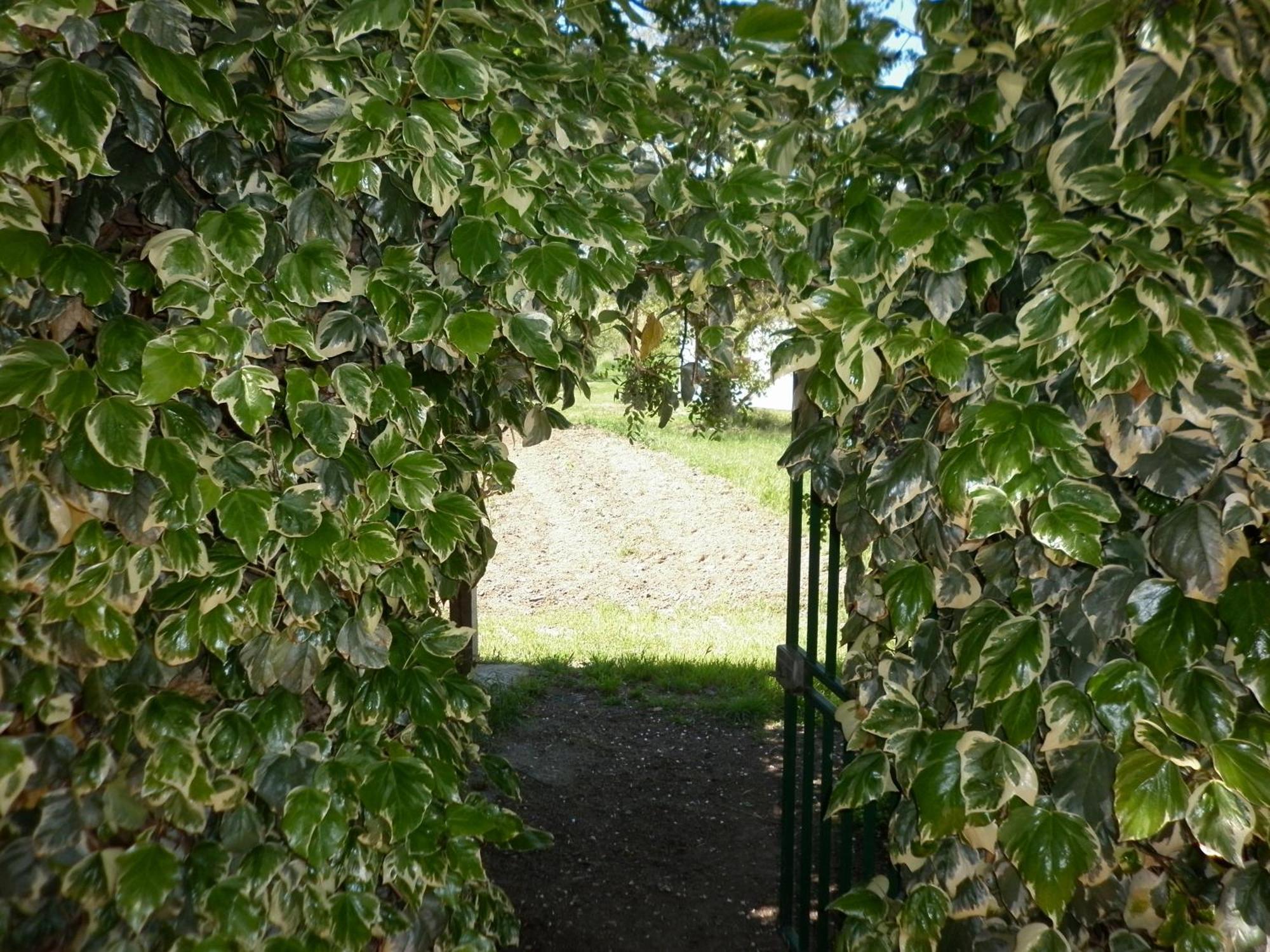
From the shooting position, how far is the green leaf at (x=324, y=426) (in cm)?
128

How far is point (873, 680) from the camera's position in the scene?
5.00 feet

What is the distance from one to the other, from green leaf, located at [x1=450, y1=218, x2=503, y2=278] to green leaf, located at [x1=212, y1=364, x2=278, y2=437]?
29 cm

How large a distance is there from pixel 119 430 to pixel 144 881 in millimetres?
585

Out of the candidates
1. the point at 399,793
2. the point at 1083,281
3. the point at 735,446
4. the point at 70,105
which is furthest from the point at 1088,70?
the point at 735,446

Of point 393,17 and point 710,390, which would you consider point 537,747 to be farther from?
point 393,17

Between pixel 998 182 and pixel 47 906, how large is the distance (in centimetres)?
158

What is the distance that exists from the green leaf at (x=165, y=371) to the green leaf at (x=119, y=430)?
30mm

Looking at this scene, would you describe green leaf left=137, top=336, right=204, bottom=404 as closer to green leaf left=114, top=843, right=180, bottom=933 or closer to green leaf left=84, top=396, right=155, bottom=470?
green leaf left=84, top=396, right=155, bottom=470

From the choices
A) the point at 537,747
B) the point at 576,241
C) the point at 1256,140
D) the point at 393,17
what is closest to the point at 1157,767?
the point at 1256,140

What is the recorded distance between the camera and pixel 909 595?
1.38m

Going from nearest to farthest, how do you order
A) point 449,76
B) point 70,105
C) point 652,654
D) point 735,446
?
point 70,105 → point 449,76 → point 652,654 → point 735,446

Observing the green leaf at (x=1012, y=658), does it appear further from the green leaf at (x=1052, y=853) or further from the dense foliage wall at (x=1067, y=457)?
the green leaf at (x=1052, y=853)

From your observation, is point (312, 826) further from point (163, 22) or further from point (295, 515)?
point (163, 22)

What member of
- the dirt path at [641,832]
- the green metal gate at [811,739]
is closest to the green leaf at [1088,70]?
the green metal gate at [811,739]
